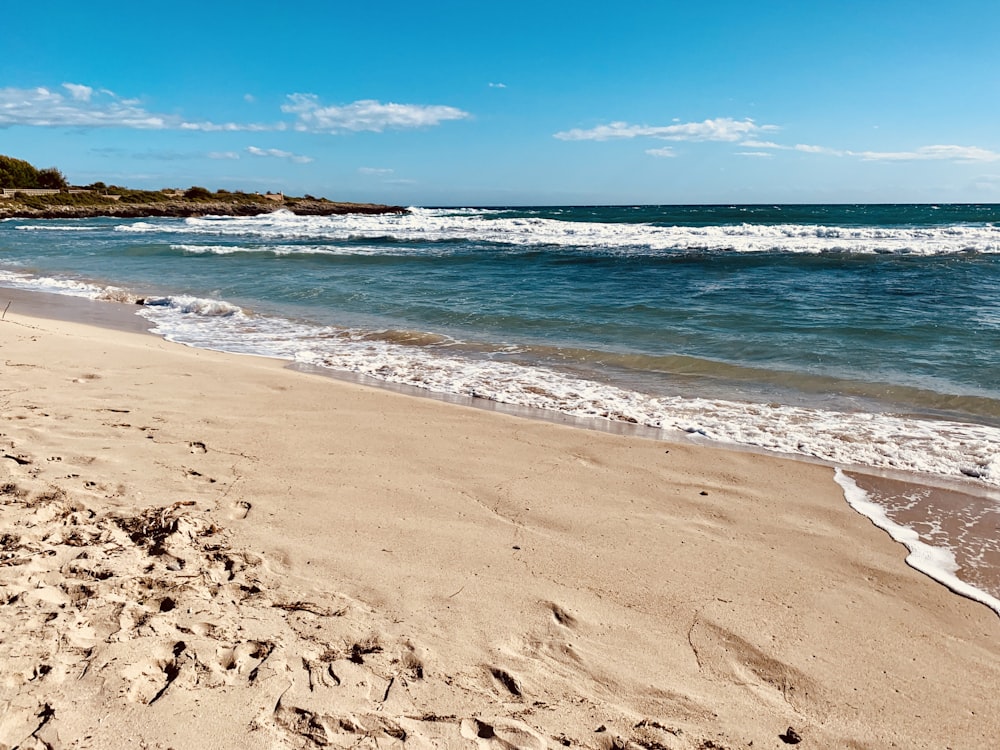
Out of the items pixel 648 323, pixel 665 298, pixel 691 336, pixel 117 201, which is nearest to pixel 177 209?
pixel 117 201

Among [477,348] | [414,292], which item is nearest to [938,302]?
[477,348]

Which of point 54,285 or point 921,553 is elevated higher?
point 54,285

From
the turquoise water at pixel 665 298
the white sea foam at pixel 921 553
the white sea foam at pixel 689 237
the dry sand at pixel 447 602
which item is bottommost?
the white sea foam at pixel 921 553

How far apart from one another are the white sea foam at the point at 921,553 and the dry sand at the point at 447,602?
8cm

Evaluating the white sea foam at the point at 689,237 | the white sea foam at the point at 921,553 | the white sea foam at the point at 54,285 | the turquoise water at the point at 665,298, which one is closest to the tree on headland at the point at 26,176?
the white sea foam at the point at 689,237

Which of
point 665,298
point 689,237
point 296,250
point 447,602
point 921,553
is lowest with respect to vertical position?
point 921,553

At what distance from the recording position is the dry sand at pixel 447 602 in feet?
6.89

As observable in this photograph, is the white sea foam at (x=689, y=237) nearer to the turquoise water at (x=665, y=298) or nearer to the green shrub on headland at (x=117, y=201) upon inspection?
the turquoise water at (x=665, y=298)

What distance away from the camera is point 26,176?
213 ft

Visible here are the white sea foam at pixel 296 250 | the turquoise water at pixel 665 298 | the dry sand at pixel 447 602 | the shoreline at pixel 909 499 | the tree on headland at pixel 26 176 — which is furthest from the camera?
the tree on headland at pixel 26 176

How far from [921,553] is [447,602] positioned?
2.56 meters

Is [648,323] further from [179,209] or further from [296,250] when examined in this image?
[179,209]

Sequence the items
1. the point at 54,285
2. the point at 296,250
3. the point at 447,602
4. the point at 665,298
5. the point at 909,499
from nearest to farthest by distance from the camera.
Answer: the point at 447,602 < the point at 909,499 < the point at 665,298 < the point at 54,285 < the point at 296,250

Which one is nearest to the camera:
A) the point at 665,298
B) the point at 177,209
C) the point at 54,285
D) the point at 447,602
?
the point at 447,602
